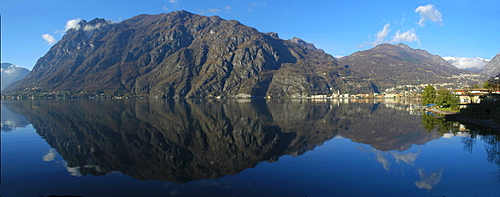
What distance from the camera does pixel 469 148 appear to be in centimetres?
3428

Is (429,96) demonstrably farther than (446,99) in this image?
Yes

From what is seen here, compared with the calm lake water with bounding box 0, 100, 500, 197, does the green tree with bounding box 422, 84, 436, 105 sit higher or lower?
higher

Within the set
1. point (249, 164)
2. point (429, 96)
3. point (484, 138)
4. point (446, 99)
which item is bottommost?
point (249, 164)

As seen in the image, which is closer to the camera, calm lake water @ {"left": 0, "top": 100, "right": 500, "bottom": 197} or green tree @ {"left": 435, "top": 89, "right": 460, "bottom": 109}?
calm lake water @ {"left": 0, "top": 100, "right": 500, "bottom": 197}

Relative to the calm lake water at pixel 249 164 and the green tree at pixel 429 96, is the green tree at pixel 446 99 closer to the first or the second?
the green tree at pixel 429 96

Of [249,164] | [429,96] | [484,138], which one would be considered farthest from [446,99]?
[249,164]

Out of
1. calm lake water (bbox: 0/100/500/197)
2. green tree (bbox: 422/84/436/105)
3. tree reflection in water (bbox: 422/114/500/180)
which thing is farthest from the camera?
green tree (bbox: 422/84/436/105)

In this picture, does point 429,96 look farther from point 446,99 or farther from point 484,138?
point 484,138

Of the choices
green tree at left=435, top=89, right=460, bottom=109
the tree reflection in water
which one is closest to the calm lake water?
the tree reflection in water

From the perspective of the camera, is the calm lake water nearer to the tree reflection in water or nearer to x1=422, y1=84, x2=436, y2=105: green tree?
the tree reflection in water

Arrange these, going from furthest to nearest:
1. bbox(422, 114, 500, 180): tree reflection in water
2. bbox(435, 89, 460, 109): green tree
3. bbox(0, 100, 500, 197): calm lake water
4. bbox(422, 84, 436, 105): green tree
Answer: bbox(422, 84, 436, 105): green tree, bbox(435, 89, 460, 109): green tree, bbox(422, 114, 500, 180): tree reflection in water, bbox(0, 100, 500, 197): calm lake water

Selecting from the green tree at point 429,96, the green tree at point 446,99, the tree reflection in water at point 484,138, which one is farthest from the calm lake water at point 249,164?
the green tree at point 429,96

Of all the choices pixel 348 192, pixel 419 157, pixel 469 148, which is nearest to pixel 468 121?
pixel 469 148

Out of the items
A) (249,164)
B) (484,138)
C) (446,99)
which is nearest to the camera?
(249,164)
